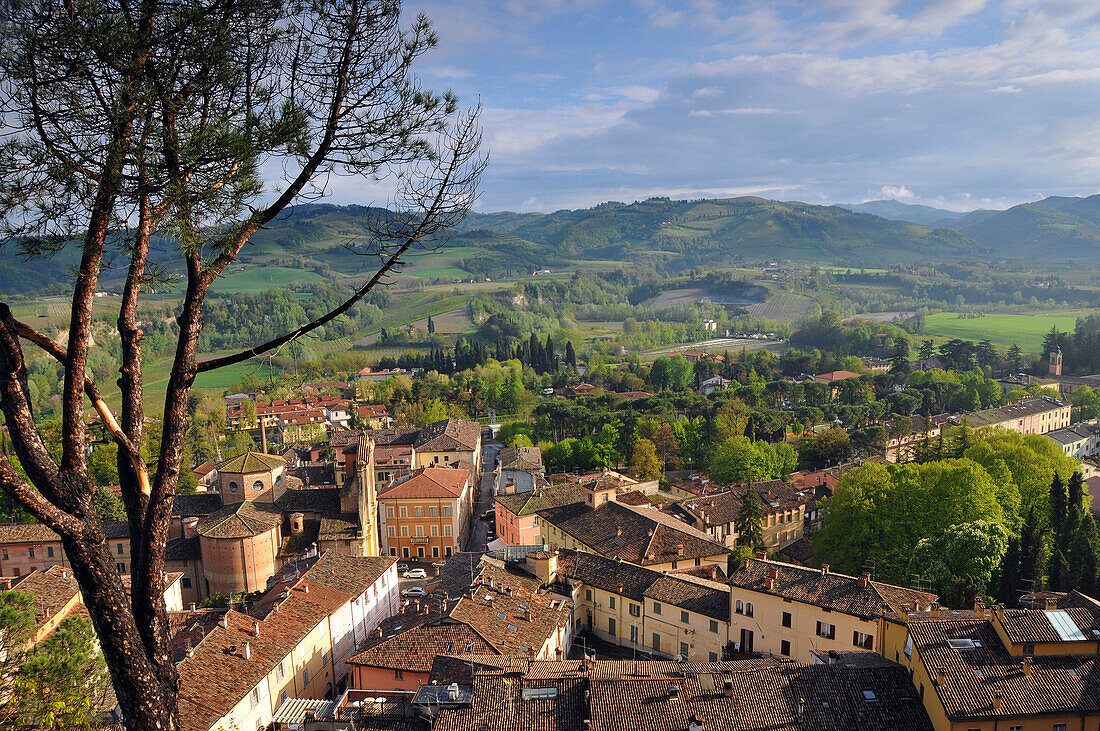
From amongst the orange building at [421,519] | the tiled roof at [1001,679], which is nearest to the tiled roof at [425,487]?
the orange building at [421,519]

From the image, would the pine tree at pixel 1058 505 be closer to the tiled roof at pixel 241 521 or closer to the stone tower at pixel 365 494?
the stone tower at pixel 365 494

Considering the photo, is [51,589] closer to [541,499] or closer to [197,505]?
[197,505]

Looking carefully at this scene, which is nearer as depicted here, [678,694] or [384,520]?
[678,694]

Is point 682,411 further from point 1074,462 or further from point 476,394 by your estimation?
point 1074,462

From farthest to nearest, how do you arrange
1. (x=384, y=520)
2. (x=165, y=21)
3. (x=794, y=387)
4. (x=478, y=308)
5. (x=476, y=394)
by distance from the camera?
1. (x=478, y=308)
2. (x=476, y=394)
3. (x=794, y=387)
4. (x=384, y=520)
5. (x=165, y=21)

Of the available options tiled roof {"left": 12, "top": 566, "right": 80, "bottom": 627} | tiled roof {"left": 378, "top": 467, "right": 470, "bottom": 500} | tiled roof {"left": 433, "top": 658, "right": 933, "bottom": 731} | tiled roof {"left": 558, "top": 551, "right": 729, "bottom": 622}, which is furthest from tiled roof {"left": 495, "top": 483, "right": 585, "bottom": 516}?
tiled roof {"left": 433, "top": 658, "right": 933, "bottom": 731}

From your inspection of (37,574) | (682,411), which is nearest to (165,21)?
(37,574)

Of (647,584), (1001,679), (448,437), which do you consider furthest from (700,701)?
(448,437)
